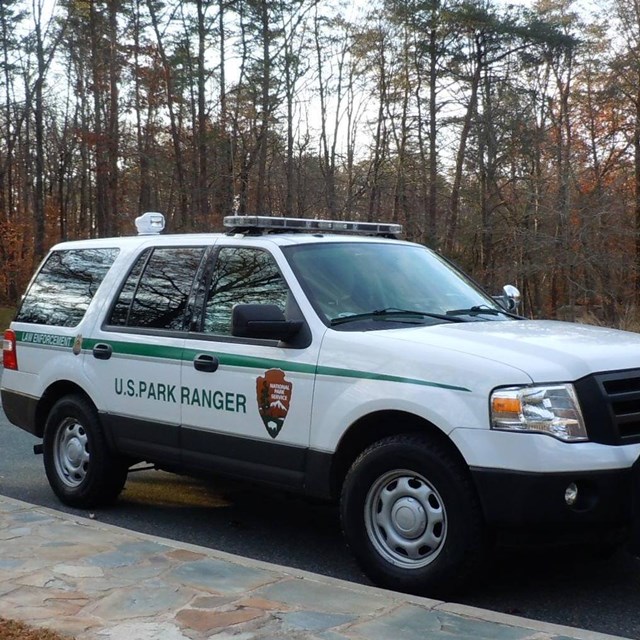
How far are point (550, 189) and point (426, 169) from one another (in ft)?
31.8

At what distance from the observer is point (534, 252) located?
1139 inches

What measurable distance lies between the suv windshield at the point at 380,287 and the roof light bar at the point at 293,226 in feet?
1.27

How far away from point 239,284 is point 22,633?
8.46ft

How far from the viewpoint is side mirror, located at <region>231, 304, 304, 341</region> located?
490cm

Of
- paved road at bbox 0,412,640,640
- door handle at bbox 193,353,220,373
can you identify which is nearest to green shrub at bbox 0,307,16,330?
paved road at bbox 0,412,640,640

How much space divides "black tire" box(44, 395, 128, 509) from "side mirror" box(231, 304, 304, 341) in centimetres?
181

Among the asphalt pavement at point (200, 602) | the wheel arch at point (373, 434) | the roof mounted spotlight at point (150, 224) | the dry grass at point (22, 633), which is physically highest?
the roof mounted spotlight at point (150, 224)

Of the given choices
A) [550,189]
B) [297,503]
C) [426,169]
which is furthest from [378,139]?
[297,503]

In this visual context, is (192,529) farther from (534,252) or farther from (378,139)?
(378,139)

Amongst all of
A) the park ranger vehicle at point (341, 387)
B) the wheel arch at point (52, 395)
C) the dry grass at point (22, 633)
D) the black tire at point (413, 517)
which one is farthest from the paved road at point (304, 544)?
the dry grass at point (22, 633)

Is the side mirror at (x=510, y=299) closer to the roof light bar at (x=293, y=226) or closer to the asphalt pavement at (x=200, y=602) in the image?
the roof light bar at (x=293, y=226)

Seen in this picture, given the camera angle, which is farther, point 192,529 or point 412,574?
point 192,529

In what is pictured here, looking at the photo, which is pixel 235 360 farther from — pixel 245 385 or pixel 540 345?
pixel 540 345

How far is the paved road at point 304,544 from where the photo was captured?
4.55m
